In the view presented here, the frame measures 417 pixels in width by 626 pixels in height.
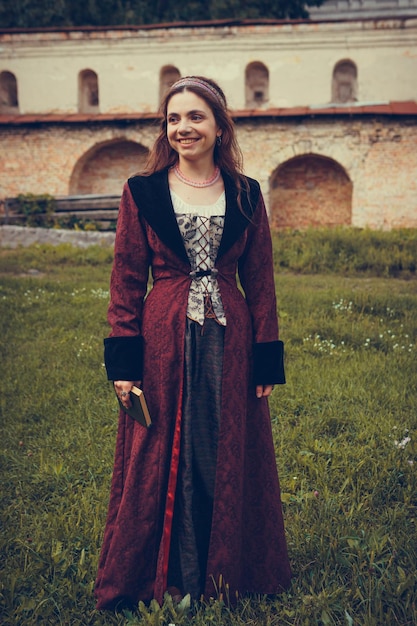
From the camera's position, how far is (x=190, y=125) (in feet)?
7.72

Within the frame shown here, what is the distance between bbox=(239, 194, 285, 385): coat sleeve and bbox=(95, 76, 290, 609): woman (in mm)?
10

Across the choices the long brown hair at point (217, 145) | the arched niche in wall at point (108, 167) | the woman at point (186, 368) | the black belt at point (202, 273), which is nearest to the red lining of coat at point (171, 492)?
the woman at point (186, 368)

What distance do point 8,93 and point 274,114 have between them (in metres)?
9.64

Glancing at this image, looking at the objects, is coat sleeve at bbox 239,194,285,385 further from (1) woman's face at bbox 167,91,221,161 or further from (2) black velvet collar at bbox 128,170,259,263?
(1) woman's face at bbox 167,91,221,161

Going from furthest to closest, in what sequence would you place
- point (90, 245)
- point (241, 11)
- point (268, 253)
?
point (241, 11) → point (90, 245) → point (268, 253)

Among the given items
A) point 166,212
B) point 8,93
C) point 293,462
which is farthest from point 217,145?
point 8,93

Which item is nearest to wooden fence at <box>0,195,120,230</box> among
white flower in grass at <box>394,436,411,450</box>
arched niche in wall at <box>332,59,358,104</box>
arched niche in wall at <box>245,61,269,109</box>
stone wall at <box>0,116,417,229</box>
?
stone wall at <box>0,116,417,229</box>

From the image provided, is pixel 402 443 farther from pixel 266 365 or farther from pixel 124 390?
pixel 124 390

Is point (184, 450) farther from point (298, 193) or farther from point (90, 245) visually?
point (298, 193)

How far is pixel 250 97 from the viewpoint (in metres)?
18.8

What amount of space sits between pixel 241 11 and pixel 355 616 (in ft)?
73.3

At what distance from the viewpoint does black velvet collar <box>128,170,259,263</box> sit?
238cm

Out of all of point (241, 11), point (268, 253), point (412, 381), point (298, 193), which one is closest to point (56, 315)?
point (412, 381)

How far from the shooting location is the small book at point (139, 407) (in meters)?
2.30
